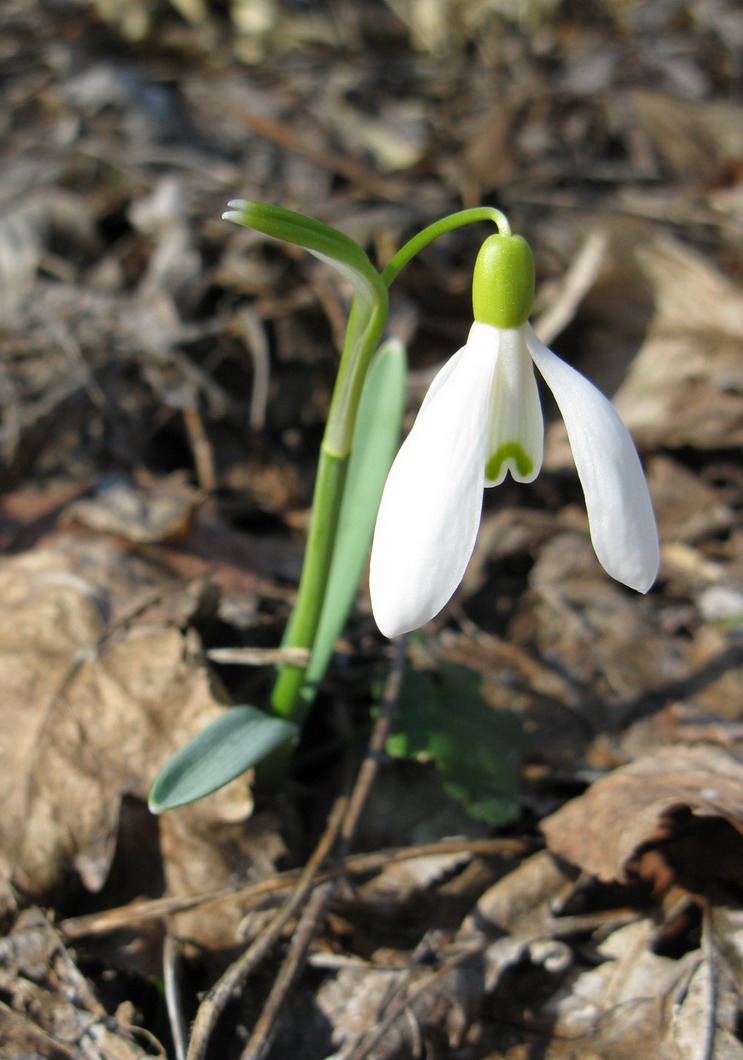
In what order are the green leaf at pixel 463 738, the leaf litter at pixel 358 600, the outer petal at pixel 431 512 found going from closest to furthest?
the outer petal at pixel 431 512
the leaf litter at pixel 358 600
the green leaf at pixel 463 738

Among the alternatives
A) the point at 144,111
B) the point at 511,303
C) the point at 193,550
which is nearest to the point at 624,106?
the point at 144,111

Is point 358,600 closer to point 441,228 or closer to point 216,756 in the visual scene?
point 216,756

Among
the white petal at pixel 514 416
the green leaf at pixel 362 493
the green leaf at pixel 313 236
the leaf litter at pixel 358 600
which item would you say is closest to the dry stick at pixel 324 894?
the leaf litter at pixel 358 600

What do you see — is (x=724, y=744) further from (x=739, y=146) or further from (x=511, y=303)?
(x=739, y=146)

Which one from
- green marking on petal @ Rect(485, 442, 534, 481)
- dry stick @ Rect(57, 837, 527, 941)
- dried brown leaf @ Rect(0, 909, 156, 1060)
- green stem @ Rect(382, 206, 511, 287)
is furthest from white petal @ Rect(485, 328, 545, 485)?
dried brown leaf @ Rect(0, 909, 156, 1060)

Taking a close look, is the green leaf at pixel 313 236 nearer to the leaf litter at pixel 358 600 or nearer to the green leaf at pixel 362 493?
the green leaf at pixel 362 493

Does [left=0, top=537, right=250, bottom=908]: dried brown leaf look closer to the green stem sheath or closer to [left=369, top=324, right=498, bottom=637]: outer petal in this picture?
the green stem sheath
